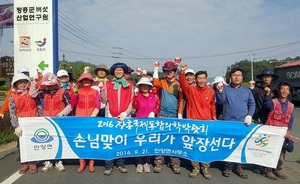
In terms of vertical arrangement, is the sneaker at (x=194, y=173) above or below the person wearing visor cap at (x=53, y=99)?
below

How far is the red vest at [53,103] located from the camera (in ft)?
15.1

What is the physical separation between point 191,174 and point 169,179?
0.40 metres

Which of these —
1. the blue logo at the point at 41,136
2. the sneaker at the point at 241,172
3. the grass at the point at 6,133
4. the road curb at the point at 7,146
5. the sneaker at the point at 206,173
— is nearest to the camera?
the sneaker at the point at 206,173

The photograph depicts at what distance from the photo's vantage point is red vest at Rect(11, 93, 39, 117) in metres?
4.51

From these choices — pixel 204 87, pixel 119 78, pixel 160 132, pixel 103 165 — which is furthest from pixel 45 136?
pixel 204 87

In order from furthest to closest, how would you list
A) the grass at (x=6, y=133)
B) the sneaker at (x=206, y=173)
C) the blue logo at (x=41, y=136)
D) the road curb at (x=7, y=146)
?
the grass at (x=6, y=133) < the road curb at (x=7, y=146) < the blue logo at (x=41, y=136) < the sneaker at (x=206, y=173)

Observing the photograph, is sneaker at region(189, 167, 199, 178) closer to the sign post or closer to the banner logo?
the banner logo

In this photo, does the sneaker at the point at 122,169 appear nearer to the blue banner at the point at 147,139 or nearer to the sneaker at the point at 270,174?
the blue banner at the point at 147,139

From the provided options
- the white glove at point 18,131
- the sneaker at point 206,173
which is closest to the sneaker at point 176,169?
the sneaker at point 206,173

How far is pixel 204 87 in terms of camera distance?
14.9 ft

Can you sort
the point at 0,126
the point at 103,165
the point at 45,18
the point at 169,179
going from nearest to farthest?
1. the point at 169,179
2. the point at 103,165
3. the point at 0,126
4. the point at 45,18

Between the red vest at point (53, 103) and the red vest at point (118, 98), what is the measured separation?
85 centimetres

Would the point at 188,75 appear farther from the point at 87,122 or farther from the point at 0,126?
the point at 0,126

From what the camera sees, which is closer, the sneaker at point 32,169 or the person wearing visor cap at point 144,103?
the sneaker at point 32,169
